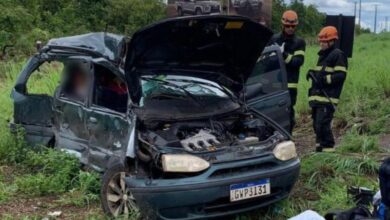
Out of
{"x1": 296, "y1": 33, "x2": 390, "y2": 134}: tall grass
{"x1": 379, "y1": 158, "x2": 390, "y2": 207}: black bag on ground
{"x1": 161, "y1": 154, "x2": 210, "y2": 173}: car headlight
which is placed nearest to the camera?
{"x1": 379, "y1": 158, "x2": 390, "y2": 207}: black bag on ground

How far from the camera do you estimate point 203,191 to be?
4.29 meters

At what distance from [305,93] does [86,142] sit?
6.01 metres

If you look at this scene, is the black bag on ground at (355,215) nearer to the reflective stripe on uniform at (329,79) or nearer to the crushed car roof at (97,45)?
the crushed car roof at (97,45)

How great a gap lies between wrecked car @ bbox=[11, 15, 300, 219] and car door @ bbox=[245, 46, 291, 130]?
0.04 ft

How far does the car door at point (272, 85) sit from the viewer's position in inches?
247

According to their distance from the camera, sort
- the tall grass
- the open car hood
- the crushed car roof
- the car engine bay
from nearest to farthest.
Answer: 1. the car engine bay
2. the open car hood
3. the crushed car roof
4. the tall grass

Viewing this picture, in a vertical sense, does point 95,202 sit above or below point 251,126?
below

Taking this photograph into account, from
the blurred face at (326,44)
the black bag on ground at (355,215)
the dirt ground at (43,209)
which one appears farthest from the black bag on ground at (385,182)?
the blurred face at (326,44)

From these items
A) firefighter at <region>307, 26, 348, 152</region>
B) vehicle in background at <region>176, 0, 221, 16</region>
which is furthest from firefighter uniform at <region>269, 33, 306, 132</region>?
vehicle in background at <region>176, 0, 221, 16</region>

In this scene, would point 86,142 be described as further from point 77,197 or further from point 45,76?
point 45,76

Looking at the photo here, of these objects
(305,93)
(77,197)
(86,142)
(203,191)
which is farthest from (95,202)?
(305,93)

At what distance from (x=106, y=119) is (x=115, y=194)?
0.83 meters

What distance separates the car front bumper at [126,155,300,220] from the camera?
429 cm

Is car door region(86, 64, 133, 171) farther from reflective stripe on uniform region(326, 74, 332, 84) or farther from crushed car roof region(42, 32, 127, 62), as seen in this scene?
reflective stripe on uniform region(326, 74, 332, 84)
